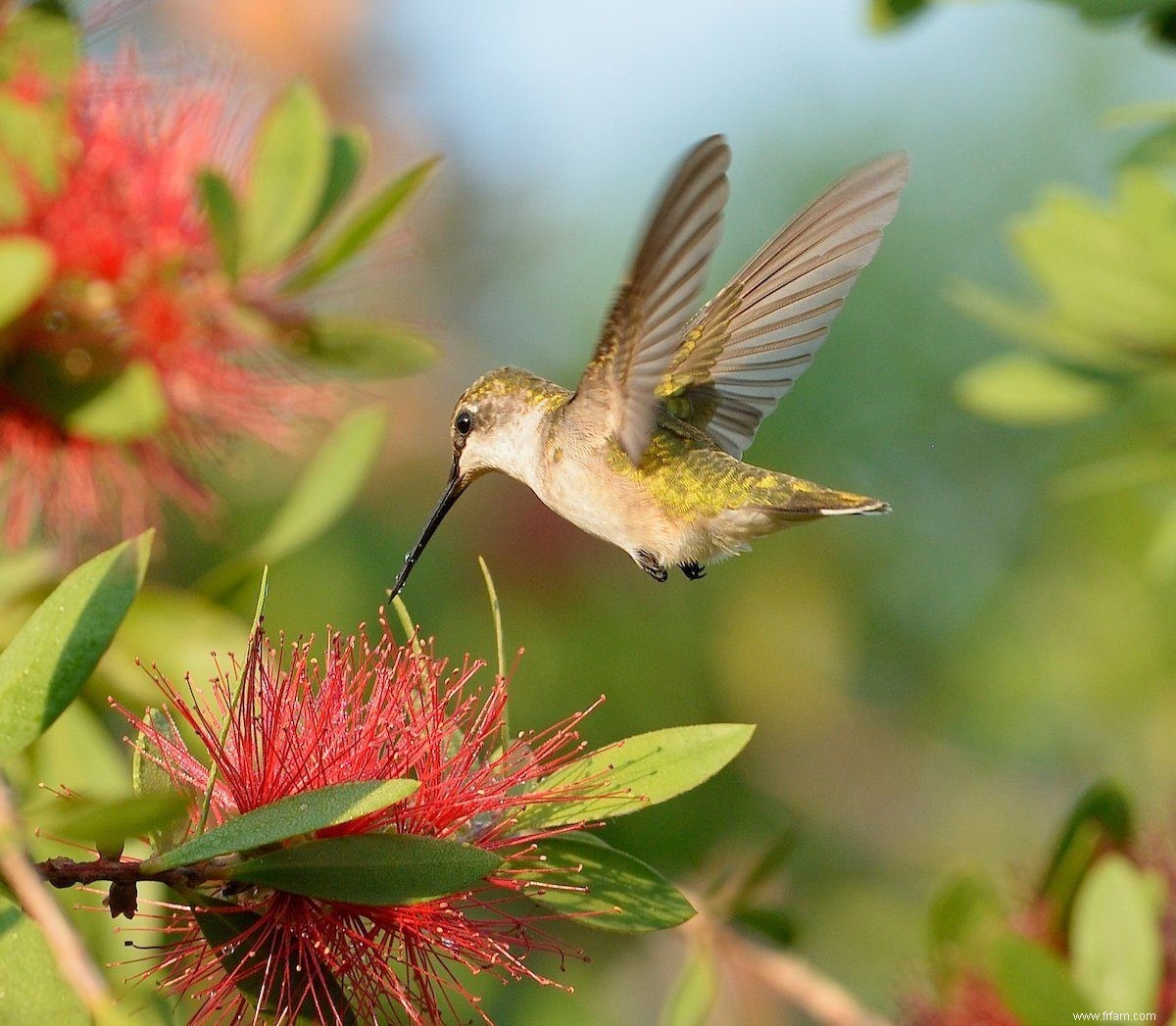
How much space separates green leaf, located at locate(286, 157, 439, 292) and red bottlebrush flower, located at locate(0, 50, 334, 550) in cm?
8

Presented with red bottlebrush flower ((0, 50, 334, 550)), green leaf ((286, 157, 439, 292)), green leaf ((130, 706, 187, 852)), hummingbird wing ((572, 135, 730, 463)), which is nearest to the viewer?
green leaf ((130, 706, 187, 852))

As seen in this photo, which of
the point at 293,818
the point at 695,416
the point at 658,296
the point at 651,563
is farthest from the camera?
the point at 695,416

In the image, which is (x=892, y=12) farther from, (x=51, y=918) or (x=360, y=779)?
(x=51, y=918)

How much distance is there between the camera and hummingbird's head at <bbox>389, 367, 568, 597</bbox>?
6.34 ft

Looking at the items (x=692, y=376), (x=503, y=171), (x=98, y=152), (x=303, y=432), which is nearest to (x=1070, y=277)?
(x=692, y=376)

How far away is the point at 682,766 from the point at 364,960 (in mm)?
357

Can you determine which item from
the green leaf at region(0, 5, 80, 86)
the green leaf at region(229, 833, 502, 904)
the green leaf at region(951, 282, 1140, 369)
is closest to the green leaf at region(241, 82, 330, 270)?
the green leaf at region(0, 5, 80, 86)

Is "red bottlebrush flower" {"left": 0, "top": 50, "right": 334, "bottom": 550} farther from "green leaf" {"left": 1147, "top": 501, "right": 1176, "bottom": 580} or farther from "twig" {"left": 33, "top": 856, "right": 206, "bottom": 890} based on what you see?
"green leaf" {"left": 1147, "top": 501, "right": 1176, "bottom": 580}

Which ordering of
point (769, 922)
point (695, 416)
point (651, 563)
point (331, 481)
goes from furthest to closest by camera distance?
point (695, 416)
point (651, 563)
point (769, 922)
point (331, 481)

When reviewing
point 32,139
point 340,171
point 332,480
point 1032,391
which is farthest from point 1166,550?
point 32,139

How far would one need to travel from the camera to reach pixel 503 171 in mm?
5074

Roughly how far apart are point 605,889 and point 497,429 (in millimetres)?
858

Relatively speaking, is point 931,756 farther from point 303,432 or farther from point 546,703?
point 303,432

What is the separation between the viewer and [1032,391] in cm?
199
